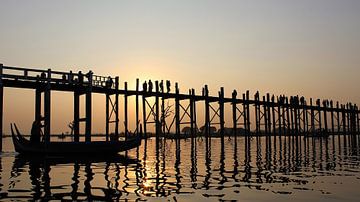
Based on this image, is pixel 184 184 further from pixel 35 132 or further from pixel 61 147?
pixel 35 132

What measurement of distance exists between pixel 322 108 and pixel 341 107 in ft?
19.9

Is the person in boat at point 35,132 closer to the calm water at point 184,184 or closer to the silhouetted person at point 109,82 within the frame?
the calm water at point 184,184

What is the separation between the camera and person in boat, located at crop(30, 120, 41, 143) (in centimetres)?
2424

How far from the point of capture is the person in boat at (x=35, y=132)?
2424 centimetres

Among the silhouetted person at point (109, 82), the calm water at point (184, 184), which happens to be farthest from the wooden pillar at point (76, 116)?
the calm water at point (184, 184)

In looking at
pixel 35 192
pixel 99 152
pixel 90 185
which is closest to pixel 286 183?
pixel 90 185

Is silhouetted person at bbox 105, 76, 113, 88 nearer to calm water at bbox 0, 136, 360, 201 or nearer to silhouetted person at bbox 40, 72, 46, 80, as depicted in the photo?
silhouetted person at bbox 40, 72, 46, 80

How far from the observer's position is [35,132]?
80.1 ft

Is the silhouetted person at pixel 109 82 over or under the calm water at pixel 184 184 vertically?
over

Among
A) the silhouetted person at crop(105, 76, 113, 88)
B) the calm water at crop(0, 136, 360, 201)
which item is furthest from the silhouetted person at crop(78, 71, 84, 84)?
the calm water at crop(0, 136, 360, 201)

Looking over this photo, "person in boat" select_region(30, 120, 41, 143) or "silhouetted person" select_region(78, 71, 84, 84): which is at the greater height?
"silhouetted person" select_region(78, 71, 84, 84)

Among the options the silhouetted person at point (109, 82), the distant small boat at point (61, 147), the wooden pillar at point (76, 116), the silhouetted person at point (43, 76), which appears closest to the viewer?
the distant small boat at point (61, 147)

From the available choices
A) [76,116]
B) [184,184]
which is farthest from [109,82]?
[184,184]

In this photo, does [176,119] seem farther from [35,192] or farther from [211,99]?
[35,192]
